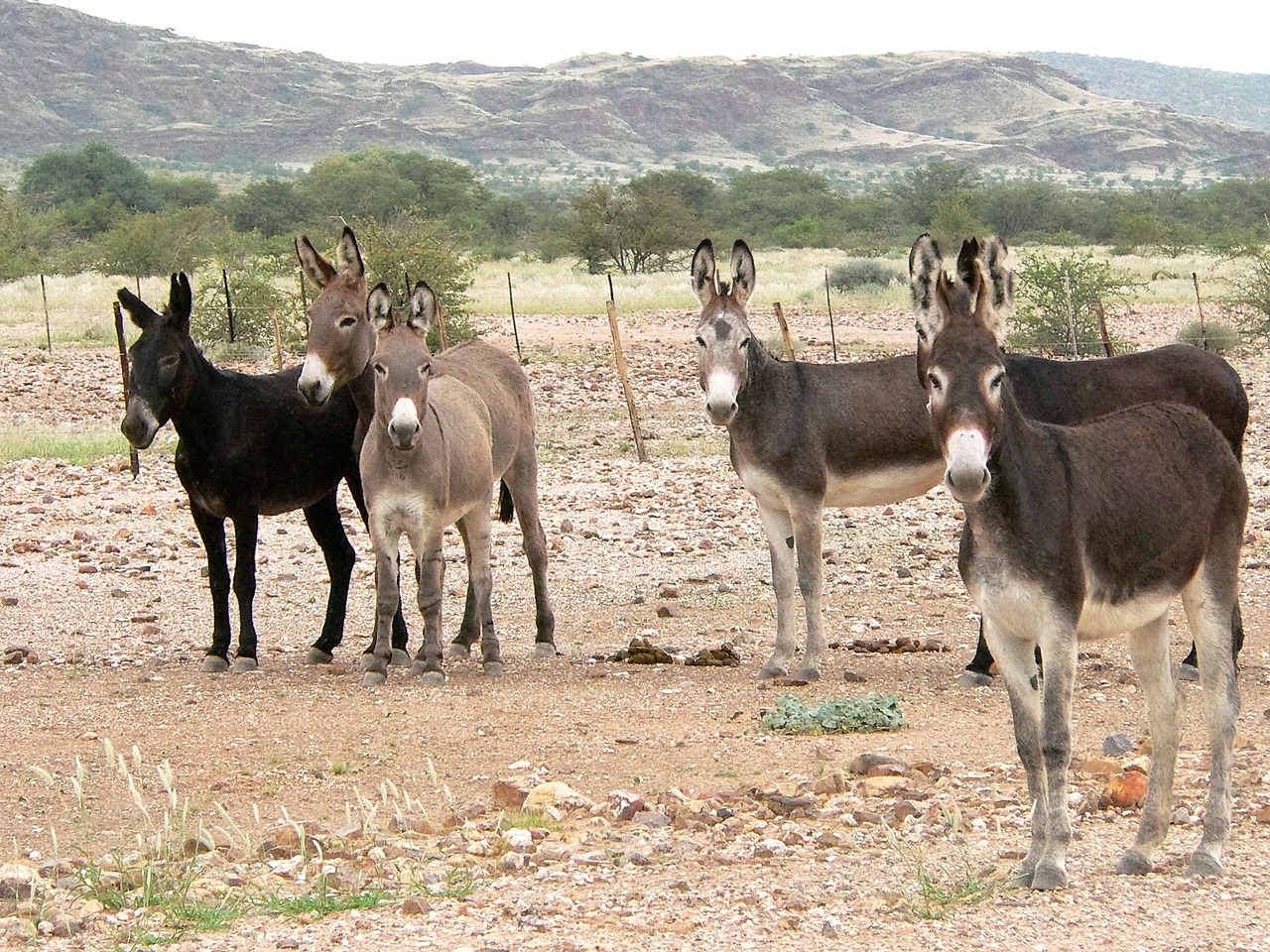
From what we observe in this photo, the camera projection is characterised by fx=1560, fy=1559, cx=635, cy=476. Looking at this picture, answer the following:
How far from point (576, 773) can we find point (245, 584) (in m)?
3.86

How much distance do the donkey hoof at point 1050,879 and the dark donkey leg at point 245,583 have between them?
6.33 m

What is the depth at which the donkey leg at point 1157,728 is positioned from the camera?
5.80 meters

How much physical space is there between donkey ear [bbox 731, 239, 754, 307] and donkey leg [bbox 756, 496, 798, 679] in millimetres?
1370

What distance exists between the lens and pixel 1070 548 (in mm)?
5426

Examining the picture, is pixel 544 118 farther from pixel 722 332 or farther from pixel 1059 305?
pixel 722 332

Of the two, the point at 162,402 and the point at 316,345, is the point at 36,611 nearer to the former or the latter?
the point at 162,402

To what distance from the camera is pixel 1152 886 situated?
554cm

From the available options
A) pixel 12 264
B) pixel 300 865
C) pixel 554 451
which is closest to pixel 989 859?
pixel 300 865

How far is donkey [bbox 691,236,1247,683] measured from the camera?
383 inches

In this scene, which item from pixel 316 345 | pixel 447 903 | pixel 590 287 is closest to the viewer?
pixel 447 903

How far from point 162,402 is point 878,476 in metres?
4.83

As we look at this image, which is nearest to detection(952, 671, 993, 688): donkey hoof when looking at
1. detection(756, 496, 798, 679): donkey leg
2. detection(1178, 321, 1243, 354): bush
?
detection(756, 496, 798, 679): donkey leg

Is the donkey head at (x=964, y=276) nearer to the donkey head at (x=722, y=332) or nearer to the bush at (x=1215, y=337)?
the donkey head at (x=722, y=332)

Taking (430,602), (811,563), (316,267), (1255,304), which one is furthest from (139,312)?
(1255,304)
